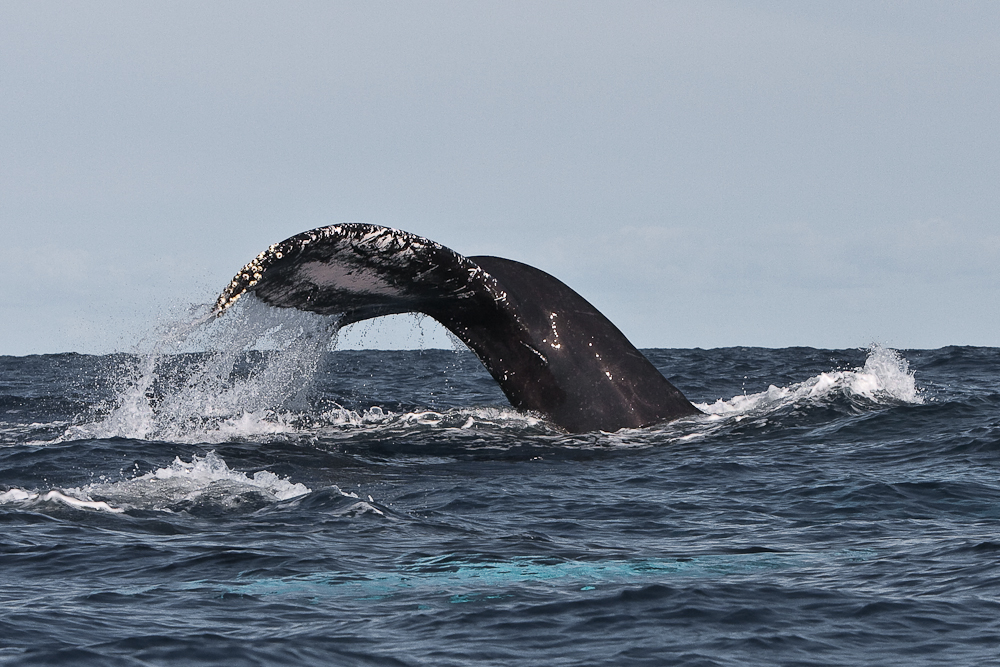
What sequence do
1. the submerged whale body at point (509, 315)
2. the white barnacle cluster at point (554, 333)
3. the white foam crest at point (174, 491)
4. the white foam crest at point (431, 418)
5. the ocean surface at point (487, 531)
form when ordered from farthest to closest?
the white foam crest at point (431, 418) < the white barnacle cluster at point (554, 333) < the submerged whale body at point (509, 315) < the white foam crest at point (174, 491) < the ocean surface at point (487, 531)

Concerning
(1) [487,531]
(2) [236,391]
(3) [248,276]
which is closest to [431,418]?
(2) [236,391]

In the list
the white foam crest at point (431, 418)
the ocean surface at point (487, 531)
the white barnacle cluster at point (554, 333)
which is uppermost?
the white barnacle cluster at point (554, 333)

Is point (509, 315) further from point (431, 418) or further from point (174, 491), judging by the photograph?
point (431, 418)

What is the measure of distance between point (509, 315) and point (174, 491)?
3122mm

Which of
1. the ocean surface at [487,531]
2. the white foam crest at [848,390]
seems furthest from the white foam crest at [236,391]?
the white foam crest at [848,390]

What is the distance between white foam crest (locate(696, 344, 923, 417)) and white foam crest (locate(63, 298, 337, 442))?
4.53 meters

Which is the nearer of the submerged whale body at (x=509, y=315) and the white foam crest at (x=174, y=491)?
the white foam crest at (x=174, y=491)

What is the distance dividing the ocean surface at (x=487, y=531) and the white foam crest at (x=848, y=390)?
0.27 ft

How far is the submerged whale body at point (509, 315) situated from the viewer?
9.35 meters

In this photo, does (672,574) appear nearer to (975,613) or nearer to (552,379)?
(975,613)

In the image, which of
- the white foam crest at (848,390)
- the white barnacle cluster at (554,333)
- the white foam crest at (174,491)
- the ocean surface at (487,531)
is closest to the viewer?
the ocean surface at (487,531)

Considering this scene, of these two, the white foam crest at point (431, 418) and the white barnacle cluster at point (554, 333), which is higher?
the white barnacle cluster at point (554, 333)

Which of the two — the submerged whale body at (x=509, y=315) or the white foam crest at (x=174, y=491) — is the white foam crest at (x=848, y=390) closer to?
the submerged whale body at (x=509, y=315)

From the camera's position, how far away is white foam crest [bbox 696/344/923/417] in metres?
14.3
